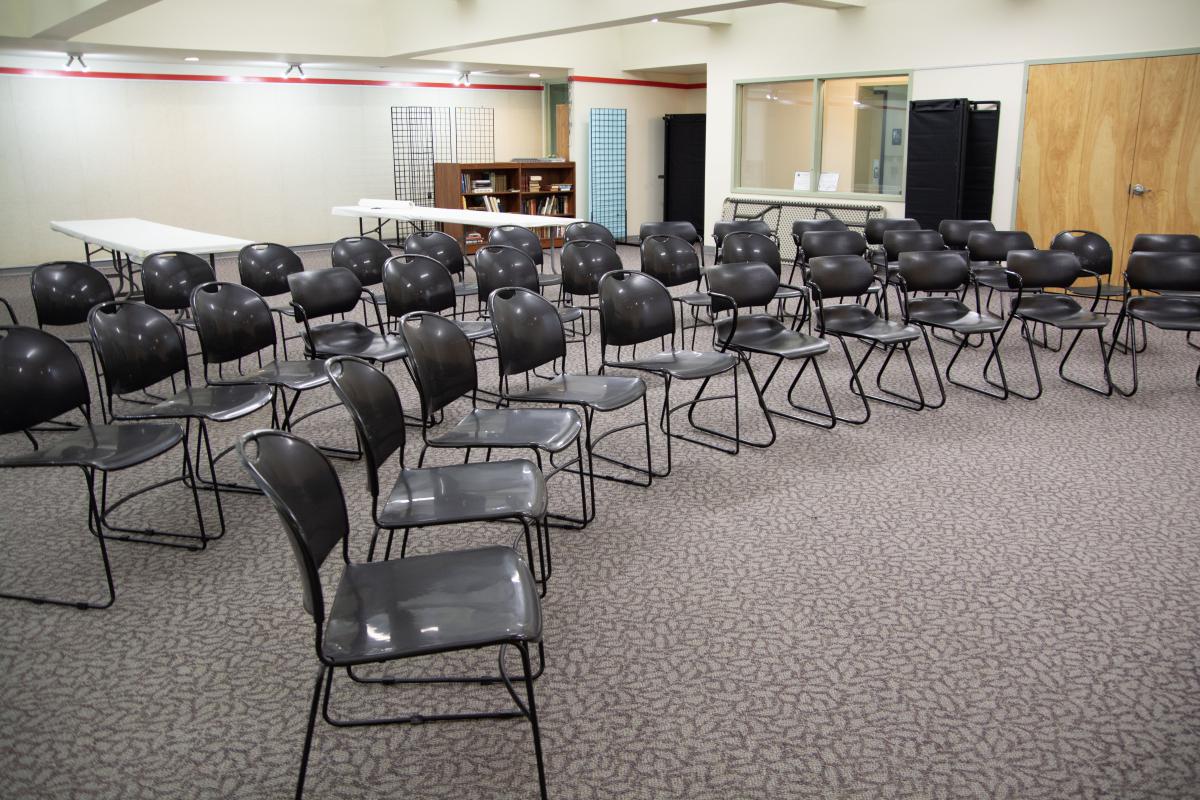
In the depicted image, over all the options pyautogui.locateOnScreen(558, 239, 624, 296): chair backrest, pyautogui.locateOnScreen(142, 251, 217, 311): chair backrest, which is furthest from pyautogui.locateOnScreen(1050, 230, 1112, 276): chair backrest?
pyautogui.locateOnScreen(142, 251, 217, 311): chair backrest

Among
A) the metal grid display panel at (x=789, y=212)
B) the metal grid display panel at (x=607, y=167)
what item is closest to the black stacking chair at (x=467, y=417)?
the metal grid display panel at (x=789, y=212)

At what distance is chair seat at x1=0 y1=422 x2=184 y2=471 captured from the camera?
10.9 ft

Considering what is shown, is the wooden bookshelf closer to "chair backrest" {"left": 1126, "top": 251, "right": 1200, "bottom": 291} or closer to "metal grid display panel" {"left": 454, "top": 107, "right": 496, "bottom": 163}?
"metal grid display panel" {"left": 454, "top": 107, "right": 496, "bottom": 163}

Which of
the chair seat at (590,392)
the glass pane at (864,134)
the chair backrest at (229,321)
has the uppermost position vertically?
the glass pane at (864,134)

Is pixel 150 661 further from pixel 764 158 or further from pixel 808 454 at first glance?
pixel 764 158

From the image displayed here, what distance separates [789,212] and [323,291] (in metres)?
8.10

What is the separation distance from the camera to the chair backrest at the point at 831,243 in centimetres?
726

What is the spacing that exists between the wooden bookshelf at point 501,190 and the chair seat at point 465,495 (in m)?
10.2

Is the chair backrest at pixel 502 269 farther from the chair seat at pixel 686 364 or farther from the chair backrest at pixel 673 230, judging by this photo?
the chair backrest at pixel 673 230

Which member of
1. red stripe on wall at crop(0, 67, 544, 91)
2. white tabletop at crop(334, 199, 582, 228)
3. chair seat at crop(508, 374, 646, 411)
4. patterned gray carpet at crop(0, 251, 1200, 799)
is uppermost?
red stripe on wall at crop(0, 67, 544, 91)

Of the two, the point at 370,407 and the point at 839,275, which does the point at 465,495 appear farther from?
the point at 839,275

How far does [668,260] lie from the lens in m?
6.62

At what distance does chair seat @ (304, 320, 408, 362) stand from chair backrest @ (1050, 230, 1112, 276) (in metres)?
5.42

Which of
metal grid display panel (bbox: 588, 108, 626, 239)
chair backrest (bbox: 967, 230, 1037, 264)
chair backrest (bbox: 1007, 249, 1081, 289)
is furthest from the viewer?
metal grid display panel (bbox: 588, 108, 626, 239)
